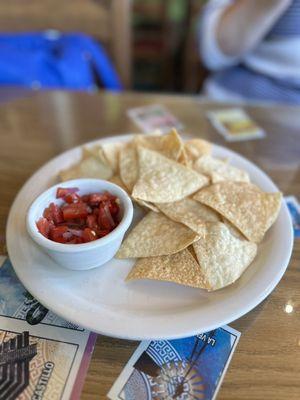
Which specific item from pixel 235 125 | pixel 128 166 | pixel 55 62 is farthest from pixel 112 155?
pixel 55 62

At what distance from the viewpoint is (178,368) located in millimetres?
635

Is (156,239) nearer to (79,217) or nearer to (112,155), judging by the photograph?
(79,217)

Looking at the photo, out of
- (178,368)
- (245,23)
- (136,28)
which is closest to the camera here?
(178,368)

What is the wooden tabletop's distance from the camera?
0.62 m

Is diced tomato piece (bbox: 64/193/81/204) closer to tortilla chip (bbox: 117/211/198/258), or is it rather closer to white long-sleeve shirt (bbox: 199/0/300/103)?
tortilla chip (bbox: 117/211/198/258)

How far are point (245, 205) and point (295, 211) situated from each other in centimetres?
22

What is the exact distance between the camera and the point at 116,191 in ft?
2.54

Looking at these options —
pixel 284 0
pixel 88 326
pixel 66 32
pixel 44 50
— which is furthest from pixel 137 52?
pixel 88 326

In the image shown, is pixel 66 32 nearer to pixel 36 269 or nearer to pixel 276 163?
pixel 276 163

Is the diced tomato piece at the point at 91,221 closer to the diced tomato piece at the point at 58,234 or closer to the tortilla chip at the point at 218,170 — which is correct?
the diced tomato piece at the point at 58,234

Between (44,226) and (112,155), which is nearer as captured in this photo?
(44,226)

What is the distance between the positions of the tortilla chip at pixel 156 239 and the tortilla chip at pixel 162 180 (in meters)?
0.05

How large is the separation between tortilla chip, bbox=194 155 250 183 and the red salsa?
0.23 metres

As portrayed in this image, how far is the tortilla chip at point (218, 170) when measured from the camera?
883mm
